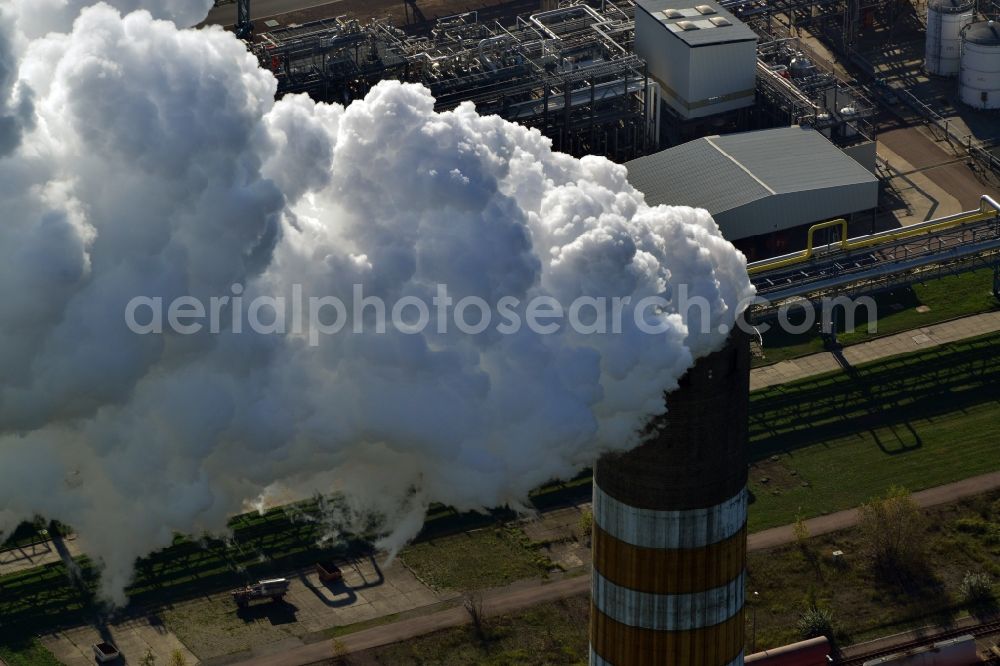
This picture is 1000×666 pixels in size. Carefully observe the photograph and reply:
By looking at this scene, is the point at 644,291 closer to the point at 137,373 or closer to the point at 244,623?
the point at 137,373

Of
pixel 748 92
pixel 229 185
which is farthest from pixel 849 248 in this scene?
pixel 229 185

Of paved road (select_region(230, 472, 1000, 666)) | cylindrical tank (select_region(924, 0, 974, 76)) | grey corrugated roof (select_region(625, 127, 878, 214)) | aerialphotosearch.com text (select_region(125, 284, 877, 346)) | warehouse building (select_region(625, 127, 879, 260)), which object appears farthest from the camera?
cylindrical tank (select_region(924, 0, 974, 76))

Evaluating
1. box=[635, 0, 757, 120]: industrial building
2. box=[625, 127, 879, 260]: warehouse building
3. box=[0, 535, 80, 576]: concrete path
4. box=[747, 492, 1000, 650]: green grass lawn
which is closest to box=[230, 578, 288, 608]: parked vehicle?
box=[0, 535, 80, 576]: concrete path

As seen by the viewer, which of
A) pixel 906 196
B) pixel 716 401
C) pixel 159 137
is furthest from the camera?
pixel 906 196

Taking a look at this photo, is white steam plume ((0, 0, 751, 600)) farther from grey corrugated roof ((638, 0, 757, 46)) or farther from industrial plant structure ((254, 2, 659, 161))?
grey corrugated roof ((638, 0, 757, 46))

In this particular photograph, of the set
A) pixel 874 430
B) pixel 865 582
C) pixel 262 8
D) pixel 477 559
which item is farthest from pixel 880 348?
pixel 262 8

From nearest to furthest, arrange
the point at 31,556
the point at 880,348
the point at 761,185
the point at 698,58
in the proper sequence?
the point at 31,556 → the point at 880,348 → the point at 761,185 → the point at 698,58

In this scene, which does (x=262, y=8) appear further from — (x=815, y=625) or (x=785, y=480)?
(x=815, y=625)
